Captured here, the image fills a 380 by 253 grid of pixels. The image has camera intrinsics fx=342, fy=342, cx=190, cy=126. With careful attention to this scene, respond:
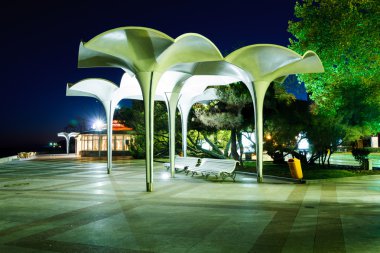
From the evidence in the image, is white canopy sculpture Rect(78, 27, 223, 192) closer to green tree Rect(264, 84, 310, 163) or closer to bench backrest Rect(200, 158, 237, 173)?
bench backrest Rect(200, 158, 237, 173)

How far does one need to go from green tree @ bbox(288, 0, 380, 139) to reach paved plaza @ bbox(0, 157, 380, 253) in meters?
7.69

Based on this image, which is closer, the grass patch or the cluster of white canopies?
the cluster of white canopies

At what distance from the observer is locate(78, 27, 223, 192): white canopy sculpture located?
463 inches

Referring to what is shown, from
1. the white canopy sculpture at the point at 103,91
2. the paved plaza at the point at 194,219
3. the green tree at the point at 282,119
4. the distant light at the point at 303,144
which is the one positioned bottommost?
the paved plaza at the point at 194,219

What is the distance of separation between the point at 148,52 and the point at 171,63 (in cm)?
120

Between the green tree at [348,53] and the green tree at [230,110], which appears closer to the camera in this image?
the green tree at [348,53]

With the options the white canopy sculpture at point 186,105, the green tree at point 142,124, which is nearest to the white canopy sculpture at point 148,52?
the white canopy sculpture at point 186,105

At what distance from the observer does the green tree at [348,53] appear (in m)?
19.2

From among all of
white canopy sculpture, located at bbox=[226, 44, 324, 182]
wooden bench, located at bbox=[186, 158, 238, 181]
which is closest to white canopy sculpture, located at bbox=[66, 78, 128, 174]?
wooden bench, located at bbox=[186, 158, 238, 181]

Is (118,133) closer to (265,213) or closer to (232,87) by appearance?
(232,87)

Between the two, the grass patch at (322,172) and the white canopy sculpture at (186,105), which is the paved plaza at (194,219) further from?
the white canopy sculpture at (186,105)

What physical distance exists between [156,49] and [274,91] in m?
11.6

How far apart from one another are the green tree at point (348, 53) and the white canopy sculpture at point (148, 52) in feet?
33.1

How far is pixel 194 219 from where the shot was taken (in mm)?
8234
